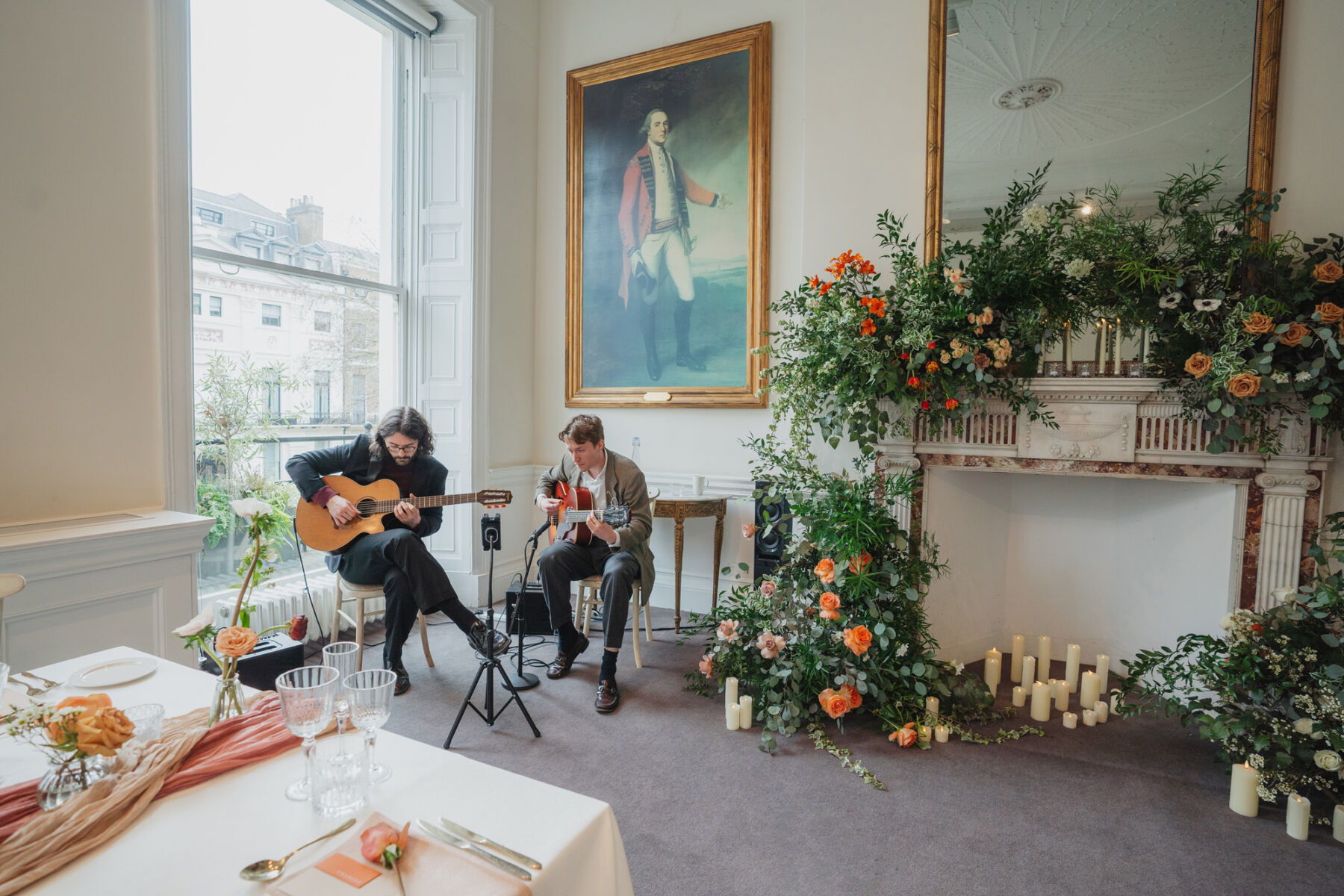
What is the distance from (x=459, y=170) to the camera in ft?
13.4

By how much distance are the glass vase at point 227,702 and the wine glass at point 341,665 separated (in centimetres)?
17

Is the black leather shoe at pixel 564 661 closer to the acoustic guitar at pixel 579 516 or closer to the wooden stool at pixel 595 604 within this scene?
the wooden stool at pixel 595 604

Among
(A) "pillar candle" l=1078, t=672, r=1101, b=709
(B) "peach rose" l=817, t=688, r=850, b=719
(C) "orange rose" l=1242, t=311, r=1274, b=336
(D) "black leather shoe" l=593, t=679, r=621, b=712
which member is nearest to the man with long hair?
(D) "black leather shoe" l=593, t=679, r=621, b=712

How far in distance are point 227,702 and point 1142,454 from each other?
10.1 ft

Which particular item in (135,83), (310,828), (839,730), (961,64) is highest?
(961,64)

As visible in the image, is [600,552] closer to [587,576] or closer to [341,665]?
[587,576]

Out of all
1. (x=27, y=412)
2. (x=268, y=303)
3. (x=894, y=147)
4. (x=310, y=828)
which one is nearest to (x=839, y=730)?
(x=310, y=828)

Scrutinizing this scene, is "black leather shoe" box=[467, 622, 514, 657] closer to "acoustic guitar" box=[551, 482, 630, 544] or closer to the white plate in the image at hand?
"acoustic guitar" box=[551, 482, 630, 544]

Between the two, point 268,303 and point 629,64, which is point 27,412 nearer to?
point 268,303

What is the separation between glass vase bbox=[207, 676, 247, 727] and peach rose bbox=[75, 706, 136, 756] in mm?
209

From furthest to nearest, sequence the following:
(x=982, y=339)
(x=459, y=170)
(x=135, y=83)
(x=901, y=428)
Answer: (x=459, y=170)
(x=901, y=428)
(x=982, y=339)
(x=135, y=83)

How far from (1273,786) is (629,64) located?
15.4 feet

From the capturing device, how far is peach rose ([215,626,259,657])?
3.76 feet

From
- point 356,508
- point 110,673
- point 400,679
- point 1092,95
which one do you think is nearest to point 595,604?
point 400,679
